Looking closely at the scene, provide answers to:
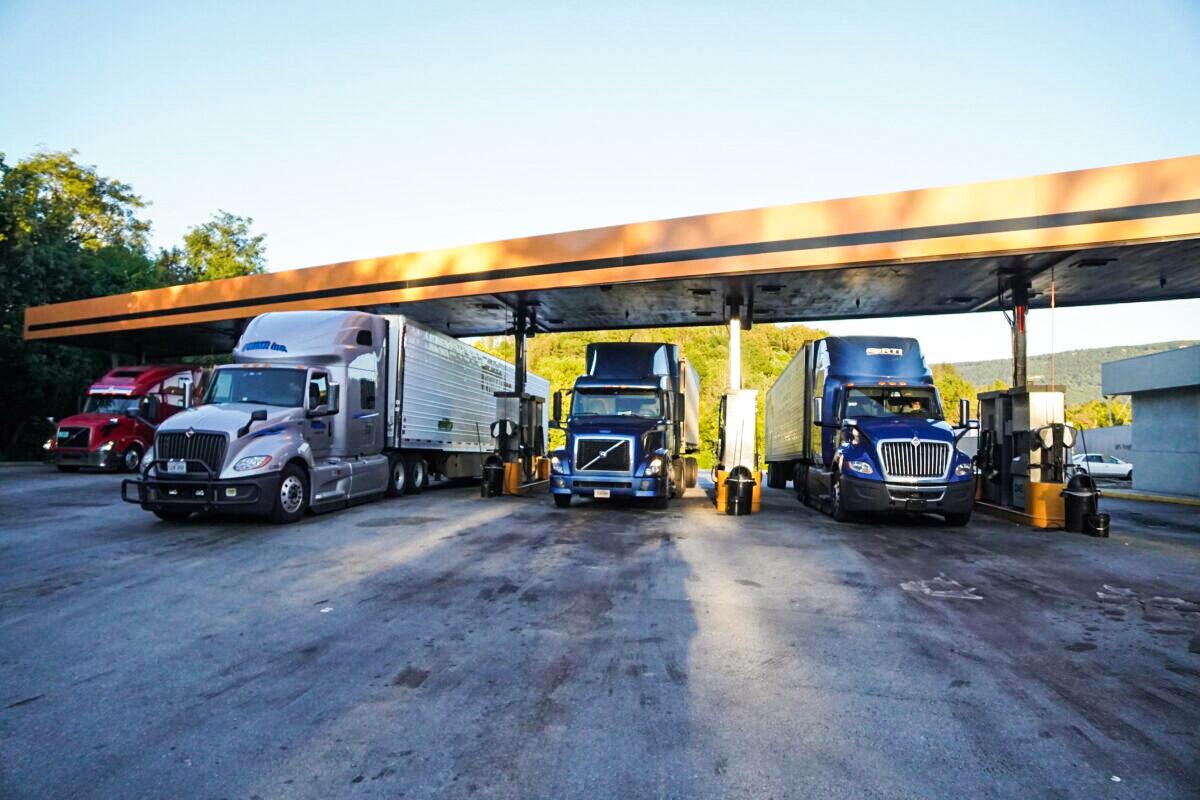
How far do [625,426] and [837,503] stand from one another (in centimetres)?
412

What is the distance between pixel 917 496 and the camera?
11570mm

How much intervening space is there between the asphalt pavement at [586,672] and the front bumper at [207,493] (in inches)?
42.7

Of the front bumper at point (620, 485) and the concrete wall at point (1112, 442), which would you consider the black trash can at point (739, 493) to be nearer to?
the front bumper at point (620, 485)

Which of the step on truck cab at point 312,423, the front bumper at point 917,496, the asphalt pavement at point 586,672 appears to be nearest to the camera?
the asphalt pavement at point 586,672

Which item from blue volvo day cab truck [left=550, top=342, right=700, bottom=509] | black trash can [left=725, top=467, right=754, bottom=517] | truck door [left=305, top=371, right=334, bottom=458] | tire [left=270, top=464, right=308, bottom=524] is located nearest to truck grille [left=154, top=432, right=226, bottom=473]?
tire [left=270, top=464, right=308, bottom=524]

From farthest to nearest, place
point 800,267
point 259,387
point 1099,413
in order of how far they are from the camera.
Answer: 1. point 1099,413
2. point 800,267
3. point 259,387

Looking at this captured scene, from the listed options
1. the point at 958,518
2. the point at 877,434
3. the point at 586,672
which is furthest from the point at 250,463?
the point at 958,518

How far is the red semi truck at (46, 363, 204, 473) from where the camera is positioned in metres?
21.2

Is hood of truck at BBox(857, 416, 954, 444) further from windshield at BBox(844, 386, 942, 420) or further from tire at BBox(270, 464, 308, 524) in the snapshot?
tire at BBox(270, 464, 308, 524)

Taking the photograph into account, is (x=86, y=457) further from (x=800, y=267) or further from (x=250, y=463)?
(x=800, y=267)

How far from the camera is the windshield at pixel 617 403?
14.5m

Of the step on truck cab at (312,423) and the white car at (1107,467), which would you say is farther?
the white car at (1107,467)

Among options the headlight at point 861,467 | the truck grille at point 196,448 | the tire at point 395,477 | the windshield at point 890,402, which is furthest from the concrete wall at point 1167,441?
the truck grille at point 196,448

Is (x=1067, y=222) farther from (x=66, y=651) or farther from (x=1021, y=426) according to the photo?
(x=66, y=651)
